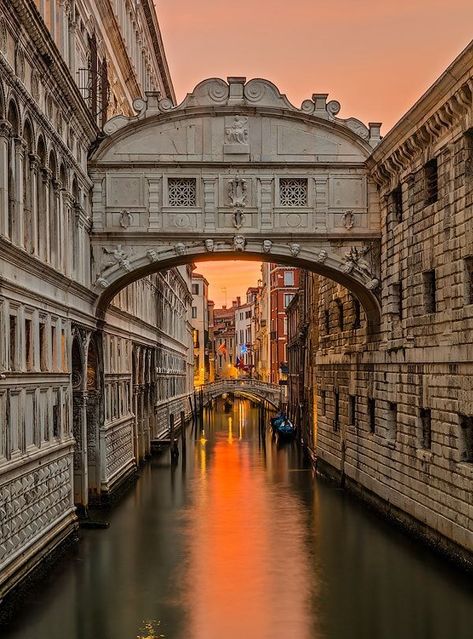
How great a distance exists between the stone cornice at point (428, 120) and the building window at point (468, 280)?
7.42ft

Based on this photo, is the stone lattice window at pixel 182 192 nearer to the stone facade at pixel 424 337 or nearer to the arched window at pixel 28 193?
the stone facade at pixel 424 337

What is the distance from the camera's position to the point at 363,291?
73.3ft

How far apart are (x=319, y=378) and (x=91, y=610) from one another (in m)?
18.0

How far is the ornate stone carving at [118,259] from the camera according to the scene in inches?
850

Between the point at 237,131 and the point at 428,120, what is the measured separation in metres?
5.39

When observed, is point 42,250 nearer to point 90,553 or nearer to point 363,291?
point 90,553

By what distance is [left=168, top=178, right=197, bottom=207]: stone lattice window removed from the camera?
2170 cm

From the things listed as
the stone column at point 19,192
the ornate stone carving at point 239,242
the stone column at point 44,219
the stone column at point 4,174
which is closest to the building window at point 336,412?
the ornate stone carving at point 239,242

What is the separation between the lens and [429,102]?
17219mm

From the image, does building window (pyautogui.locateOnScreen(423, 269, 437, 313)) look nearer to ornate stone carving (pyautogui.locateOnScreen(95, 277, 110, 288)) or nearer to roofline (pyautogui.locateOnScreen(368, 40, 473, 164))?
roofline (pyautogui.locateOnScreen(368, 40, 473, 164))

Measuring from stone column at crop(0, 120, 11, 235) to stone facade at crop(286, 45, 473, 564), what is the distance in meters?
7.01

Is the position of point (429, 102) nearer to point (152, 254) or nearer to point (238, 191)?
point (238, 191)

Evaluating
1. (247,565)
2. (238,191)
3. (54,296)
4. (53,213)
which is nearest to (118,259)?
(238,191)

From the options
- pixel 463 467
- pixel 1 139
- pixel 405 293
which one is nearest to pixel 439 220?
pixel 405 293
